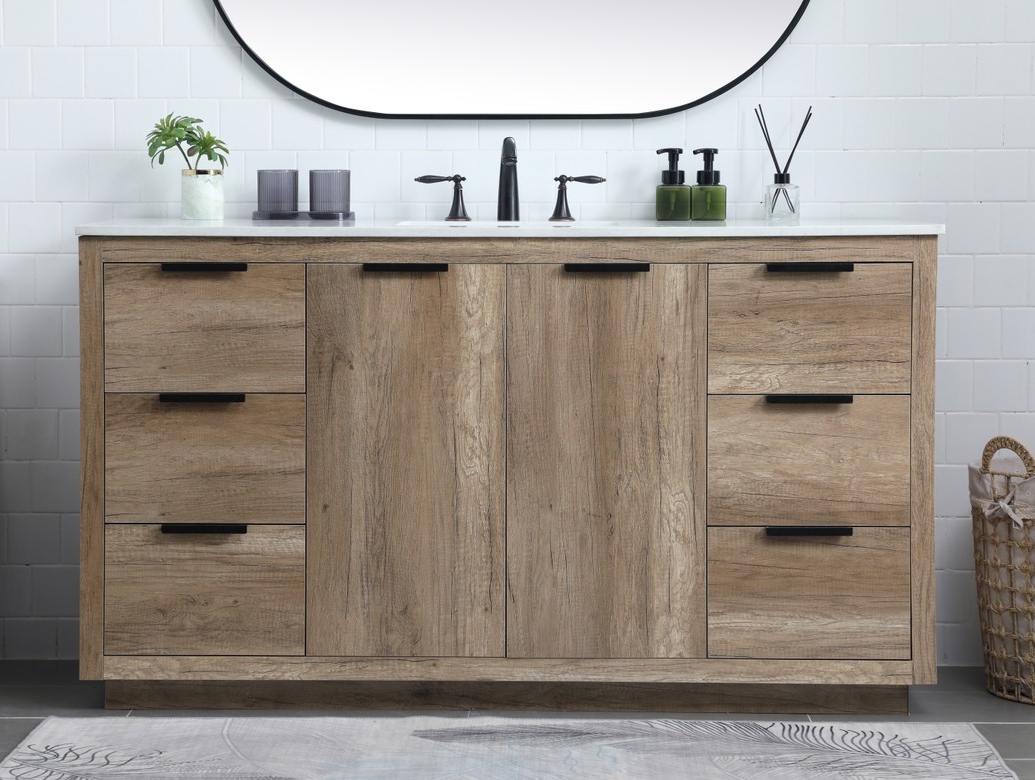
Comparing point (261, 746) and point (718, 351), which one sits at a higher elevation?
point (718, 351)

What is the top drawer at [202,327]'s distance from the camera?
233 cm

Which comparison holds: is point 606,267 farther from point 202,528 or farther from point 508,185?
point 202,528

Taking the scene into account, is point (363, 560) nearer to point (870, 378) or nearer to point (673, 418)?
point (673, 418)

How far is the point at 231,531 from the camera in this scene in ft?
7.69

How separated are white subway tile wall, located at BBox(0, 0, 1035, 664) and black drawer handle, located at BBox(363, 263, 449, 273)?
55 cm

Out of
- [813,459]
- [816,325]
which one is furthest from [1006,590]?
[816,325]

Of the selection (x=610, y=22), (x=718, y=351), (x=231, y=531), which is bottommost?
(x=231, y=531)

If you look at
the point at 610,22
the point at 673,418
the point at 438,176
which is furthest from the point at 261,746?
the point at 610,22

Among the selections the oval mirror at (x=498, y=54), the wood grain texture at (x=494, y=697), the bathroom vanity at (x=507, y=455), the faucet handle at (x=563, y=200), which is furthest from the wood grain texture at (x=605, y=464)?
the oval mirror at (x=498, y=54)

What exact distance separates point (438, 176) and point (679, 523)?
111 cm

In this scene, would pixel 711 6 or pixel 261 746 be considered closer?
pixel 261 746

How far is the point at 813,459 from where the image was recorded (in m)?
2.33

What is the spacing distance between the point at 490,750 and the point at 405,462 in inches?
24.6

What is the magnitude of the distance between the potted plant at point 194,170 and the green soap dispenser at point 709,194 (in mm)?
1165
